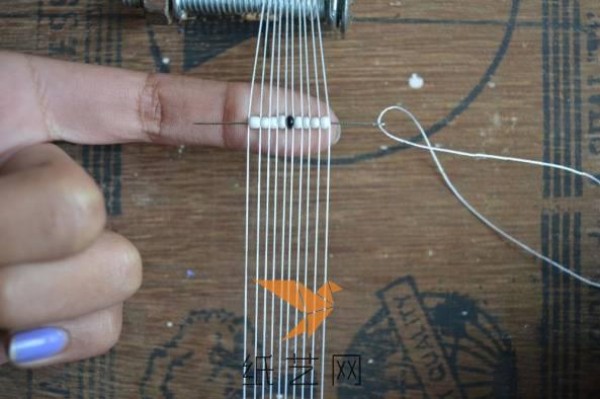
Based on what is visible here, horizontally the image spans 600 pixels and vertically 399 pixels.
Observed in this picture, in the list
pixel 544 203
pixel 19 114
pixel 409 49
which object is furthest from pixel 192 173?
pixel 544 203

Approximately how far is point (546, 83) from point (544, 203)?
151 millimetres

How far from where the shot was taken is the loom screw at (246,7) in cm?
85

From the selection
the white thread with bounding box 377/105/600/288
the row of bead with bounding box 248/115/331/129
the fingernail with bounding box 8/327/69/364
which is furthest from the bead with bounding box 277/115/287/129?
the fingernail with bounding box 8/327/69/364

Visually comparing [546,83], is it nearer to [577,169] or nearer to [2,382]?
[577,169]

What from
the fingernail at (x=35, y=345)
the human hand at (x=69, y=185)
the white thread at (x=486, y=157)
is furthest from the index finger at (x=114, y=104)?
the fingernail at (x=35, y=345)

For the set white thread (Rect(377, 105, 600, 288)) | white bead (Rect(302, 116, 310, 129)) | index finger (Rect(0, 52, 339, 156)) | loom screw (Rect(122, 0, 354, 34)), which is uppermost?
loom screw (Rect(122, 0, 354, 34))

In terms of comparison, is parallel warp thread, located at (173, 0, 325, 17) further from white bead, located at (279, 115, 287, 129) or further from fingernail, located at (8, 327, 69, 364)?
fingernail, located at (8, 327, 69, 364)

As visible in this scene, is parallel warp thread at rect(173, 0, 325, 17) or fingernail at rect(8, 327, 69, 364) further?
parallel warp thread at rect(173, 0, 325, 17)

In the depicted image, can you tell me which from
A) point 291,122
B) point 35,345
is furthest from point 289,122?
point 35,345

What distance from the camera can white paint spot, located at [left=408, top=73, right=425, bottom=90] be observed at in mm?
893

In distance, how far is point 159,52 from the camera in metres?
0.90

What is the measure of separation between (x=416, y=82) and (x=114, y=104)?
0.37 metres

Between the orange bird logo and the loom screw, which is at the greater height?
the loom screw

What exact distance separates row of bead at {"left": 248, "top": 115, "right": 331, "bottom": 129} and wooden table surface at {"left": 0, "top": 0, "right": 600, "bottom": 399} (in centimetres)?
5
